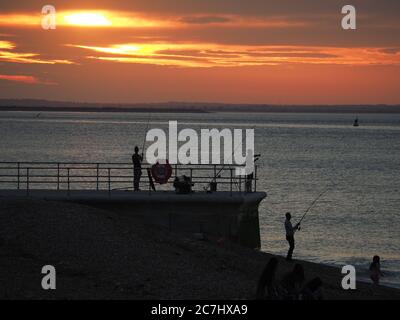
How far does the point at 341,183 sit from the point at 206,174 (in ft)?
40.9

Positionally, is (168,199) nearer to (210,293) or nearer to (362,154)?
(210,293)

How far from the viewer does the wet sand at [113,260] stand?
19.5m

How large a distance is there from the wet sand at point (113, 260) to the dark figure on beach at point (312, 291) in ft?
6.01

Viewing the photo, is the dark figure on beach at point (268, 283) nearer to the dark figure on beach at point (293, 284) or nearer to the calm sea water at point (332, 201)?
the dark figure on beach at point (293, 284)

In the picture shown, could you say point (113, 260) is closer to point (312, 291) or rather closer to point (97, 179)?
point (312, 291)

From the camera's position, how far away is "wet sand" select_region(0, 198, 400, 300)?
A: 64.1 ft

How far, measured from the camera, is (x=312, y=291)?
18.5 meters

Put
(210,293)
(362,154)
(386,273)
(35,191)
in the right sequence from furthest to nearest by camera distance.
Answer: (362,154), (386,273), (35,191), (210,293)

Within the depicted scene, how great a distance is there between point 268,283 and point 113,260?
5587mm

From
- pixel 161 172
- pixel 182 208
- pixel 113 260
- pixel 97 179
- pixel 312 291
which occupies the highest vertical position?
pixel 161 172

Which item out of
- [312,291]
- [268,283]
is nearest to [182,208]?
[312,291]

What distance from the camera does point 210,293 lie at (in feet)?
65.1

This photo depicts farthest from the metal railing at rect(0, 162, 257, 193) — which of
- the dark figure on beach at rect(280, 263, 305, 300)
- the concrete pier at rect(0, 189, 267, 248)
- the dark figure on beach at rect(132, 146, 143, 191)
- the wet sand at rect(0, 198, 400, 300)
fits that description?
the dark figure on beach at rect(280, 263, 305, 300)
